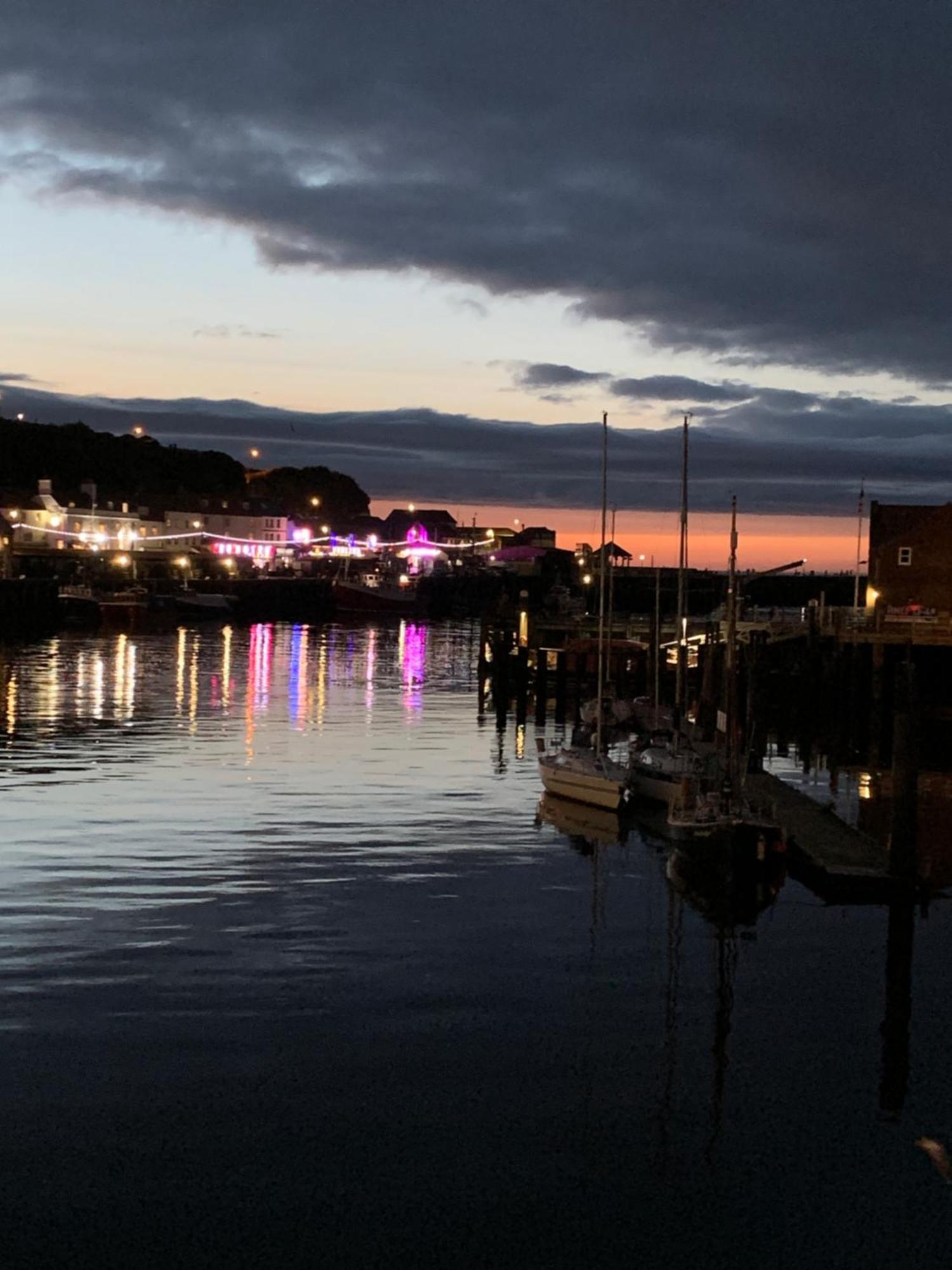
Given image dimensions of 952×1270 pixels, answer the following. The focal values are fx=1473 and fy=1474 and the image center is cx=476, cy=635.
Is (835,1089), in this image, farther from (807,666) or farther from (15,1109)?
(807,666)

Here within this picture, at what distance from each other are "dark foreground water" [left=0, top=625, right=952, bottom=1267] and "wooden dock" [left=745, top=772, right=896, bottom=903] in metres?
0.70

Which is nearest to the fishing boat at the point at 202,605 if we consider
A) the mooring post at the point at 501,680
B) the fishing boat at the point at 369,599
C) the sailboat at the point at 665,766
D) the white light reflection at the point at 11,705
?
the fishing boat at the point at 369,599

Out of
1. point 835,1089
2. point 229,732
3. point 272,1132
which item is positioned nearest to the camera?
point 272,1132

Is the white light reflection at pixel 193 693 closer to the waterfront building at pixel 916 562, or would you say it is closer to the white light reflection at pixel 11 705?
the white light reflection at pixel 11 705

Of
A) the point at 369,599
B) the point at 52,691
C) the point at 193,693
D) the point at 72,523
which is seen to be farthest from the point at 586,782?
the point at 72,523

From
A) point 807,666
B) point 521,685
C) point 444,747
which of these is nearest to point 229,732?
point 444,747

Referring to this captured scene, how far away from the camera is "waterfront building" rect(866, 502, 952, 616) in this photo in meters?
68.9

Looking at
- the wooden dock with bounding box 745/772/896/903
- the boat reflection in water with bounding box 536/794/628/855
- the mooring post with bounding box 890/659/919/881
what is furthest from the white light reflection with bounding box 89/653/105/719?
the mooring post with bounding box 890/659/919/881

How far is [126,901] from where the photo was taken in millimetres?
25844

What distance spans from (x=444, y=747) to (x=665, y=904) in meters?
23.0

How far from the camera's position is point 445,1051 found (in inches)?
736

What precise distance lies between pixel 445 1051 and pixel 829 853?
11.9m

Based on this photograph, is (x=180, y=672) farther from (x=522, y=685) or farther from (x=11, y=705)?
(x=522, y=685)

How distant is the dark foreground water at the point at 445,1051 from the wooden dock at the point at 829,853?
0.70m
